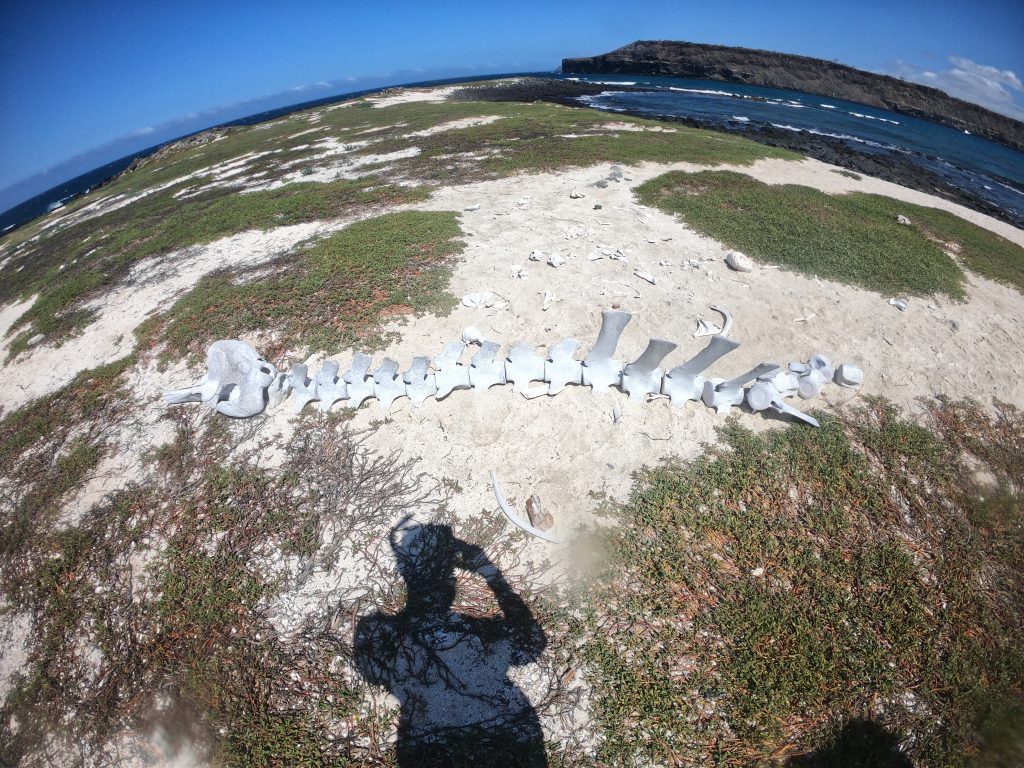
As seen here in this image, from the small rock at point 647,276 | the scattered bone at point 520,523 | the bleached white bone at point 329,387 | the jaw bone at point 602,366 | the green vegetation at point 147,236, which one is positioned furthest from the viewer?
the green vegetation at point 147,236

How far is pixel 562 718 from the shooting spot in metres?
2.91

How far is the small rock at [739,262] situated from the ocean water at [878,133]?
1695 cm

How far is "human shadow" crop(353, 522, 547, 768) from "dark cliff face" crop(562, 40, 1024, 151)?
60.0 m

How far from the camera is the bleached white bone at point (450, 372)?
5.15 meters

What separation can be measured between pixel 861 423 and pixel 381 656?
6.07 metres

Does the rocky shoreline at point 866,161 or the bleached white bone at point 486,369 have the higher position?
the rocky shoreline at point 866,161

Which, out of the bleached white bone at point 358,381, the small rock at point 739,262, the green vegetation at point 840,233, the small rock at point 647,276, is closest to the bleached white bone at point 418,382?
the bleached white bone at point 358,381

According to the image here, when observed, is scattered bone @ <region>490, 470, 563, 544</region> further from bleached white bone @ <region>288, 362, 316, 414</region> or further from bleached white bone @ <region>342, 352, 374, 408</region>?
bleached white bone @ <region>288, 362, 316, 414</region>

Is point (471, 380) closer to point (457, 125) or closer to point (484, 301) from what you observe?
point (484, 301)

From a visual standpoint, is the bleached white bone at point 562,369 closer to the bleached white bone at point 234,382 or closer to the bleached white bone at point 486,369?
the bleached white bone at point 486,369

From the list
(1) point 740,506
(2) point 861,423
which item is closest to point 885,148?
(2) point 861,423

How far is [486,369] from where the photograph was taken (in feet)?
17.3

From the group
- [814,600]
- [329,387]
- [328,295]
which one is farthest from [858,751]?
[328,295]

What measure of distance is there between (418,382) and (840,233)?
1040cm
